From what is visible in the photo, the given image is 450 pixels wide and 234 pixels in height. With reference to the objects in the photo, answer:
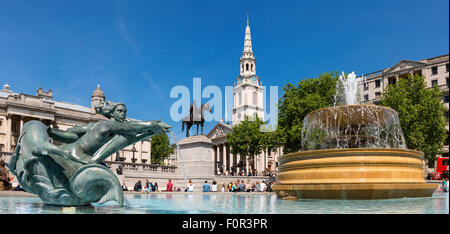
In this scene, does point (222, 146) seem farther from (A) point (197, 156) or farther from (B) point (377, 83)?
(A) point (197, 156)

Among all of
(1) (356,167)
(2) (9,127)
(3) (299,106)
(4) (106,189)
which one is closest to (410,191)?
(1) (356,167)

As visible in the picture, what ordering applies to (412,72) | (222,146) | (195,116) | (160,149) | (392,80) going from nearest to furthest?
(195,116) < (412,72) < (392,80) < (160,149) < (222,146)

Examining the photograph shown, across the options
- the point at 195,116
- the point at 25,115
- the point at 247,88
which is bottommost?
the point at 195,116

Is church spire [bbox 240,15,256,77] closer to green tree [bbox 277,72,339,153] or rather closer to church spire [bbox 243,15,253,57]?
church spire [bbox 243,15,253,57]

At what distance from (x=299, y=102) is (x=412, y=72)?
29.6 m

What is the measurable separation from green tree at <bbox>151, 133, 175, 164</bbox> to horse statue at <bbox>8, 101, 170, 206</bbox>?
233 feet

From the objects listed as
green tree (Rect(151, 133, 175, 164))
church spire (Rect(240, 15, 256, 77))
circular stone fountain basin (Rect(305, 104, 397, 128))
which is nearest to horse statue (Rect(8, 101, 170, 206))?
circular stone fountain basin (Rect(305, 104, 397, 128))

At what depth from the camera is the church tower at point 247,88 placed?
4161 inches

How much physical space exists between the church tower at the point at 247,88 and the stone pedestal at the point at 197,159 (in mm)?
79014

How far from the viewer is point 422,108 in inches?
1372

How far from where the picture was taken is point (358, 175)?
10.8 m

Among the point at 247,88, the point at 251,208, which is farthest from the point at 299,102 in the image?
the point at 247,88
